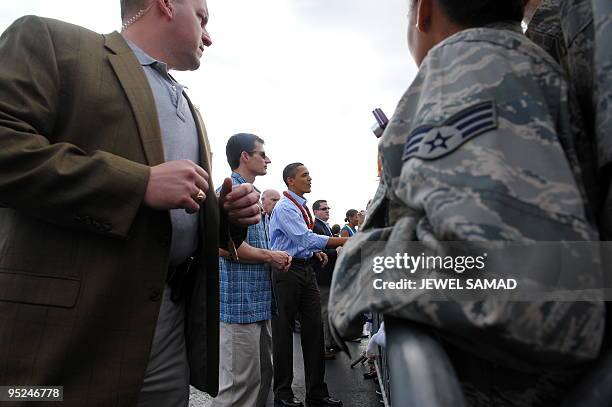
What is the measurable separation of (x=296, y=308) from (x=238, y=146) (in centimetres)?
182

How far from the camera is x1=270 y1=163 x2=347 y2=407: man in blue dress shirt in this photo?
4.14m

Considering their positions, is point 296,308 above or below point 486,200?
below

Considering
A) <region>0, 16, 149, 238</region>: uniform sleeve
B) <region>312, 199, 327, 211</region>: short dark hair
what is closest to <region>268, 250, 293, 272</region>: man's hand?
<region>0, 16, 149, 238</region>: uniform sleeve

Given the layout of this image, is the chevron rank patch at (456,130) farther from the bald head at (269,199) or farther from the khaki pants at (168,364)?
the bald head at (269,199)

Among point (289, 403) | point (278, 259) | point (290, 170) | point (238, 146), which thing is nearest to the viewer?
point (278, 259)

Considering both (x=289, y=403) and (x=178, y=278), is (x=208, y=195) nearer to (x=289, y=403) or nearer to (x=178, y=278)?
(x=178, y=278)

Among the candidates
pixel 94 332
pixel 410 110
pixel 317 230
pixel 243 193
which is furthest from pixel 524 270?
pixel 317 230

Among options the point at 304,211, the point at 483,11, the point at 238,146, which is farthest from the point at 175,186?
the point at 304,211

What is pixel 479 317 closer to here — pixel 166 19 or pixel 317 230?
pixel 166 19

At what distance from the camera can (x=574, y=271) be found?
656 mm

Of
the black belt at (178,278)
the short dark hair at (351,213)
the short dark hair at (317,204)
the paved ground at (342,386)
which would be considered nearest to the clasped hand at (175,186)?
the black belt at (178,278)

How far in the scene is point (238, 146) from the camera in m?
3.62

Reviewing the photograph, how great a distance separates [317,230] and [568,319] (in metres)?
5.14

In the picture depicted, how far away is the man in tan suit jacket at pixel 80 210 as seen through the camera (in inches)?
43.1
